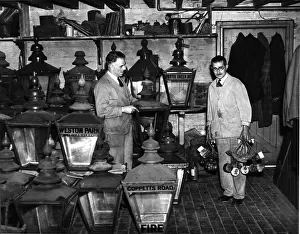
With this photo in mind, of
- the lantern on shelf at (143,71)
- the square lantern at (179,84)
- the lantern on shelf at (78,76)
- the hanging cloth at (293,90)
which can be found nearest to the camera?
the hanging cloth at (293,90)

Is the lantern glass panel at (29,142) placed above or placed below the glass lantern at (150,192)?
above

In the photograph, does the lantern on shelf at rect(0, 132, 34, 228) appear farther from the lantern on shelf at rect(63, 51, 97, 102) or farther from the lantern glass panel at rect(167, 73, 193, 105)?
the lantern glass panel at rect(167, 73, 193, 105)

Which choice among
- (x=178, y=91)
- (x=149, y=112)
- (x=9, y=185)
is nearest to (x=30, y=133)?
(x=9, y=185)

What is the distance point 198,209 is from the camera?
6.67 m

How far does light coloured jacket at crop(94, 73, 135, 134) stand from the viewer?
6.12 m

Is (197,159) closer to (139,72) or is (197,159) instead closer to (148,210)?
(139,72)

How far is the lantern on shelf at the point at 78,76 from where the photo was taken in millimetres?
7988

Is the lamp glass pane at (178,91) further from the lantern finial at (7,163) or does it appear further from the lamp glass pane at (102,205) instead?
the lantern finial at (7,163)

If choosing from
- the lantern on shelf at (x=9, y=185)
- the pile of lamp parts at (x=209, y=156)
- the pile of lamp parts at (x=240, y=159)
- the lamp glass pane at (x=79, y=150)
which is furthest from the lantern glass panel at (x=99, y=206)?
the pile of lamp parts at (x=209, y=156)

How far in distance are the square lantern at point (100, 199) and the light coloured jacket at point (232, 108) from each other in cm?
217

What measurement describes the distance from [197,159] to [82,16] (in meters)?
3.17

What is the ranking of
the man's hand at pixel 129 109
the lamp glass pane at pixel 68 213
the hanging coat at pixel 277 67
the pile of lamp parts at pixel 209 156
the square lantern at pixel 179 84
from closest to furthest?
the lamp glass pane at pixel 68 213 < the man's hand at pixel 129 109 < the pile of lamp parts at pixel 209 156 < the square lantern at pixel 179 84 < the hanging coat at pixel 277 67

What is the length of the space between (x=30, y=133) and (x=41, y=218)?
1.17 meters

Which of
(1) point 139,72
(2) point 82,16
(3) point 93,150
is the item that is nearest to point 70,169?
(3) point 93,150
